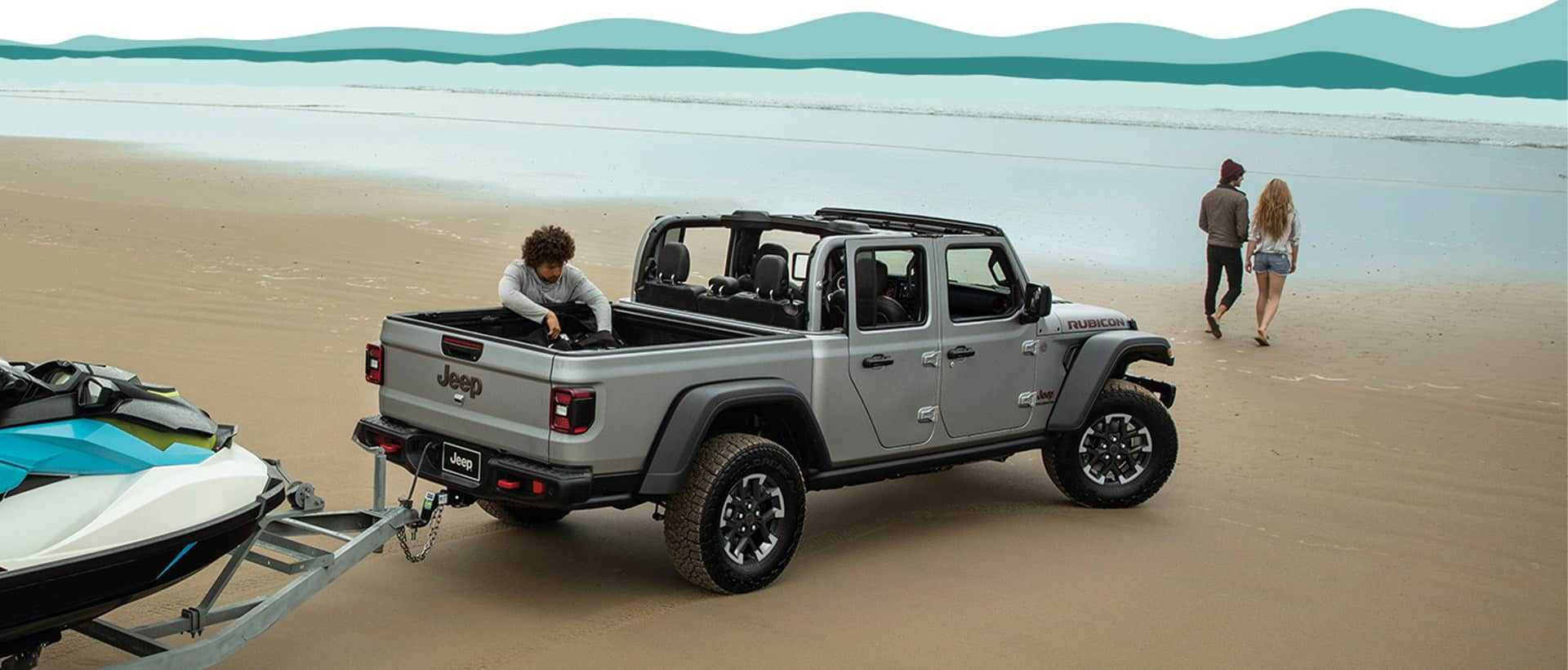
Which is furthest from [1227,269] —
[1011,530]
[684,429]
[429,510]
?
[429,510]

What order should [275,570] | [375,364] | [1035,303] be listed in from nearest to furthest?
[275,570] < [375,364] < [1035,303]

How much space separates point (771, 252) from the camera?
7.68 meters

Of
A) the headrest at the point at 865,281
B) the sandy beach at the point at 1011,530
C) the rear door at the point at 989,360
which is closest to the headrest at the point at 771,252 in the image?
the headrest at the point at 865,281

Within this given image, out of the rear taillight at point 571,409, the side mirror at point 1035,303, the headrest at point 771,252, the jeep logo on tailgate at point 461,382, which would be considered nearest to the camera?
the rear taillight at point 571,409

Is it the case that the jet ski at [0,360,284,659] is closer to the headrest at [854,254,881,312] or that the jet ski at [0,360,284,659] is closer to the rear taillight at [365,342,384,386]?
the rear taillight at [365,342,384,386]

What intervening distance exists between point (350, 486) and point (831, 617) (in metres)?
3.19

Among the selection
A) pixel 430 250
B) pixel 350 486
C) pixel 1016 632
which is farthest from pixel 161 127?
pixel 1016 632

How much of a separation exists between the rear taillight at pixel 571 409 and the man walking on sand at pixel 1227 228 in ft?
32.4

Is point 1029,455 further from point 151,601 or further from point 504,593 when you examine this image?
point 151,601

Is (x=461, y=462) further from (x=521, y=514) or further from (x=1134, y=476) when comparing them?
(x=1134, y=476)

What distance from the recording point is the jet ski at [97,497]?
13.9ft

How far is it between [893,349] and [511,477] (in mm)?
2111

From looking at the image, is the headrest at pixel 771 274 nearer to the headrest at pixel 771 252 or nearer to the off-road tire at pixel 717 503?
the headrest at pixel 771 252

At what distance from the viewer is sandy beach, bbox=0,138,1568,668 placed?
6156 mm
